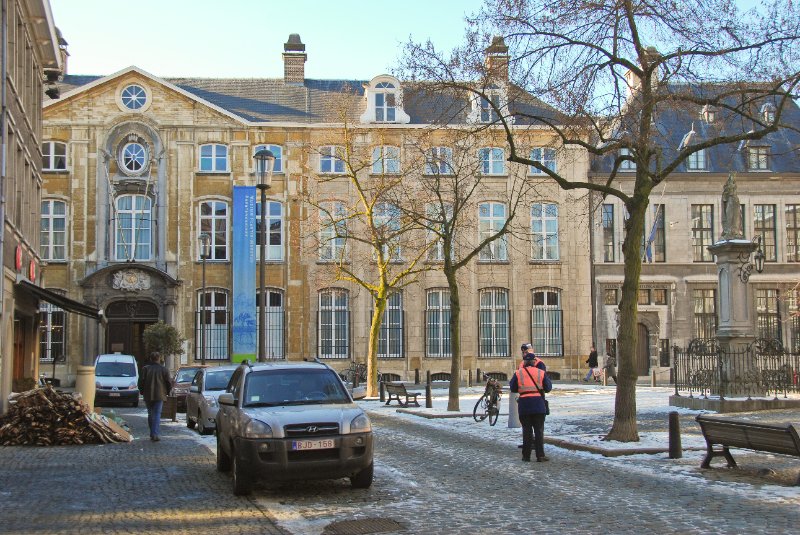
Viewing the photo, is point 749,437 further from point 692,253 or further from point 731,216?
point 692,253

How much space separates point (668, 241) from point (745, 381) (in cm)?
2377

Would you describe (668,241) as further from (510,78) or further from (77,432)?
(77,432)

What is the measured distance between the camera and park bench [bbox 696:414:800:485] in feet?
38.1

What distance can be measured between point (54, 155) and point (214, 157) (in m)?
7.24

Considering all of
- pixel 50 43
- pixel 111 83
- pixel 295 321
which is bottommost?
pixel 295 321

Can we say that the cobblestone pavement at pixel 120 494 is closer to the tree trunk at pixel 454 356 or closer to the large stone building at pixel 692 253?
the tree trunk at pixel 454 356

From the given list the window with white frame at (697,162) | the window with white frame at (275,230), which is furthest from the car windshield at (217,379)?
the window with white frame at (697,162)

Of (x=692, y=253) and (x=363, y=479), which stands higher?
(x=692, y=253)

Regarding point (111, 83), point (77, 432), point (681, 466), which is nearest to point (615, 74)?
point (681, 466)

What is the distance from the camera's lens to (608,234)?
4712cm

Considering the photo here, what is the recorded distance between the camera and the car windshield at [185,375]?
2848 centimetres

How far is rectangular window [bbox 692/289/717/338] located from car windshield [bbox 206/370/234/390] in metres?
30.7

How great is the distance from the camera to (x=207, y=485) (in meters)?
12.4

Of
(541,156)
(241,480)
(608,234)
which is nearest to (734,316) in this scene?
(541,156)
